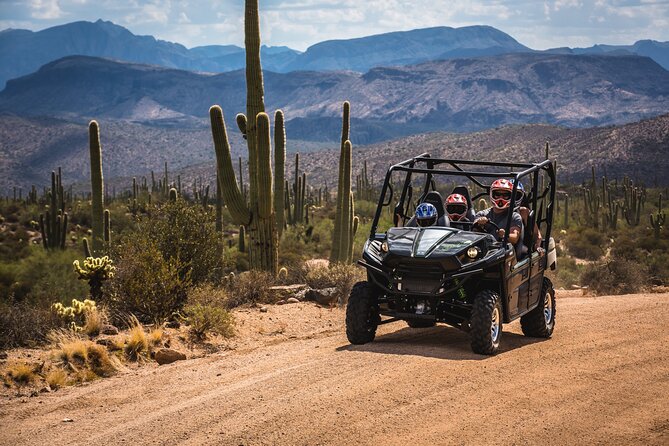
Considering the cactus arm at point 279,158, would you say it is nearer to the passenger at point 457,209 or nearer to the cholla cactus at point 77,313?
the cholla cactus at point 77,313

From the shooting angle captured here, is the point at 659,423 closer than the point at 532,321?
Yes

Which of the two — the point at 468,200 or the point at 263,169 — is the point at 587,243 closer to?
the point at 263,169

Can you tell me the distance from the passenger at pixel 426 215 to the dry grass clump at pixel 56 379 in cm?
481

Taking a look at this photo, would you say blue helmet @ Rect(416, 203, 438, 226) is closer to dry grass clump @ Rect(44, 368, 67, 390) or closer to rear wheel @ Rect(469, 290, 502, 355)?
rear wheel @ Rect(469, 290, 502, 355)

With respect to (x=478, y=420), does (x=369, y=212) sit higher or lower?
lower

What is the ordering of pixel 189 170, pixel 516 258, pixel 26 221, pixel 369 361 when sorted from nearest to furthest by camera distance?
pixel 369 361 < pixel 516 258 < pixel 26 221 < pixel 189 170

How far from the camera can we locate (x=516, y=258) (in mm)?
11484

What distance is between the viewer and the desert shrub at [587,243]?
41.0m

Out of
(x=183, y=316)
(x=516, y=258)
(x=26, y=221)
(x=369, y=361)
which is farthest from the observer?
(x=26, y=221)

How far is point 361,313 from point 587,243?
3350cm

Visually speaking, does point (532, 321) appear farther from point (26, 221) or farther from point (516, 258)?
point (26, 221)

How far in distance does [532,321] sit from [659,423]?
13.3 ft

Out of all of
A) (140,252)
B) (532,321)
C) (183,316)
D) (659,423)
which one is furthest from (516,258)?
(140,252)

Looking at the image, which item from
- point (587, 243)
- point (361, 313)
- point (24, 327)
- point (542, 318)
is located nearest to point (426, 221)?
point (361, 313)
